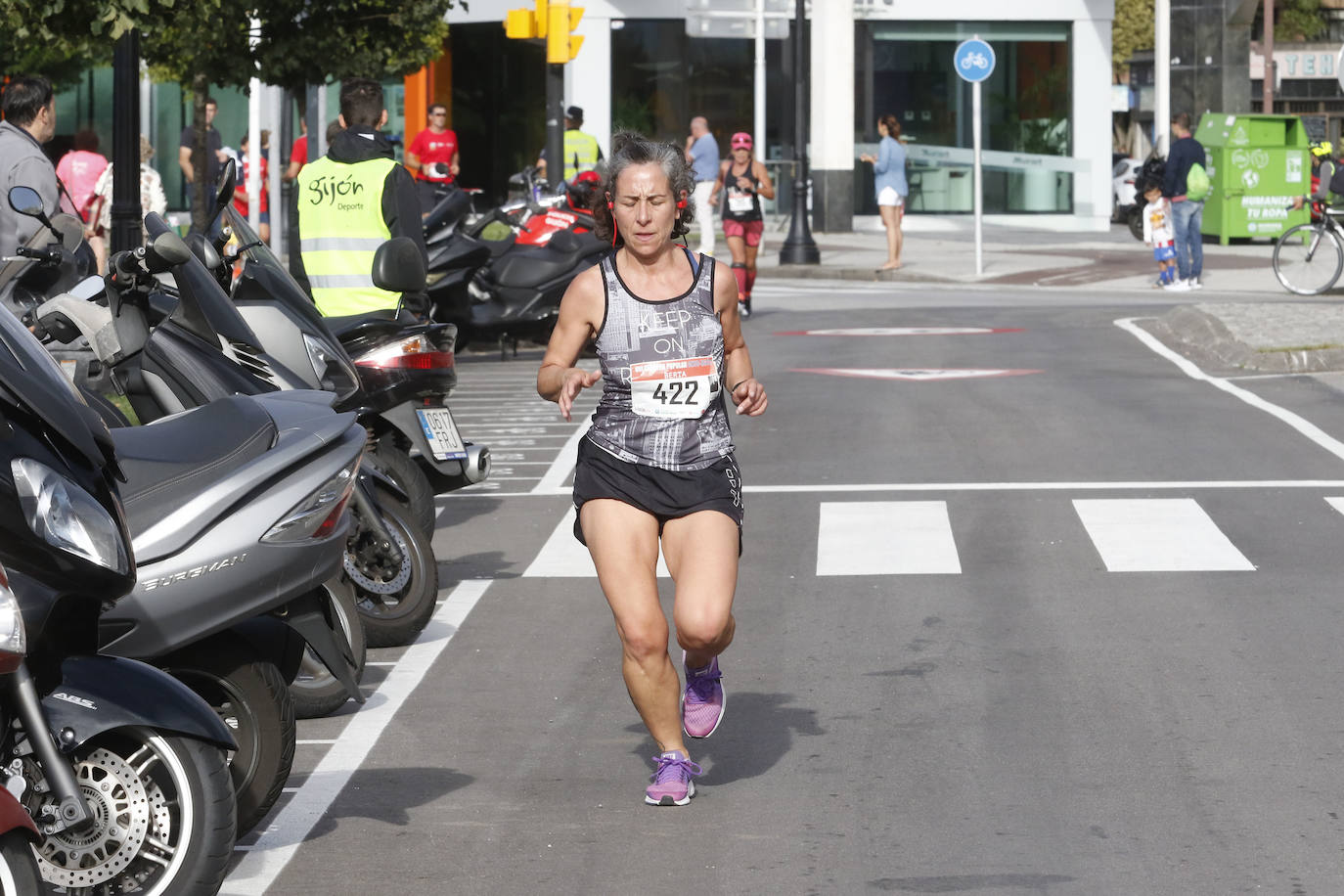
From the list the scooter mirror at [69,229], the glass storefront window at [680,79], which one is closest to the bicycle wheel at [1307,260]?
the glass storefront window at [680,79]

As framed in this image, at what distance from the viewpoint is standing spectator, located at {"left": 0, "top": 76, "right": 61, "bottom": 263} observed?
33.6 feet

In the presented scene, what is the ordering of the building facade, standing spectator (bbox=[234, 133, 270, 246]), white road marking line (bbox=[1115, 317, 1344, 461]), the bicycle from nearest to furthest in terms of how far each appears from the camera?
white road marking line (bbox=[1115, 317, 1344, 461]) < the bicycle < standing spectator (bbox=[234, 133, 270, 246]) < the building facade

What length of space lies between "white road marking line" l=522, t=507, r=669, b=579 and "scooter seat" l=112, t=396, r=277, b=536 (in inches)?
152

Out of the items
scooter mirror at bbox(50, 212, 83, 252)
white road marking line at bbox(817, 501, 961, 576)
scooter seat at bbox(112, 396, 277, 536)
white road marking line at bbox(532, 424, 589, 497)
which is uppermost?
scooter mirror at bbox(50, 212, 83, 252)

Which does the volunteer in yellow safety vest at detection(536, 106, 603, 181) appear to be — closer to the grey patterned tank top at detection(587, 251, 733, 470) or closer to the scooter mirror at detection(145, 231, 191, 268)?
the scooter mirror at detection(145, 231, 191, 268)

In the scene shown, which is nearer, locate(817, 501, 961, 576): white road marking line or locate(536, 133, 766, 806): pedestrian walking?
locate(536, 133, 766, 806): pedestrian walking

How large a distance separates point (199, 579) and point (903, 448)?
8364 mm

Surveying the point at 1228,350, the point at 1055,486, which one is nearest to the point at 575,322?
the point at 1055,486

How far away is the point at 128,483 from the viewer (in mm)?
5070

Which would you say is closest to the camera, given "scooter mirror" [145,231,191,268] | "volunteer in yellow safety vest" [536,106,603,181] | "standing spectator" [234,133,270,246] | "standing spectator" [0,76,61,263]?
"scooter mirror" [145,231,191,268]

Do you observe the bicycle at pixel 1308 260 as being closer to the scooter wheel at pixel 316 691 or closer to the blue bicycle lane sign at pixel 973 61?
the blue bicycle lane sign at pixel 973 61

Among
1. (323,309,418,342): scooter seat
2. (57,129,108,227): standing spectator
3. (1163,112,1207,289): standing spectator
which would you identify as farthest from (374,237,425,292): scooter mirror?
(1163,112,1207,289): standing spectator

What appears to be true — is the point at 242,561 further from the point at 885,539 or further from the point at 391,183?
the point at 885,539

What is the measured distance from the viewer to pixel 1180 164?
83.2ft
